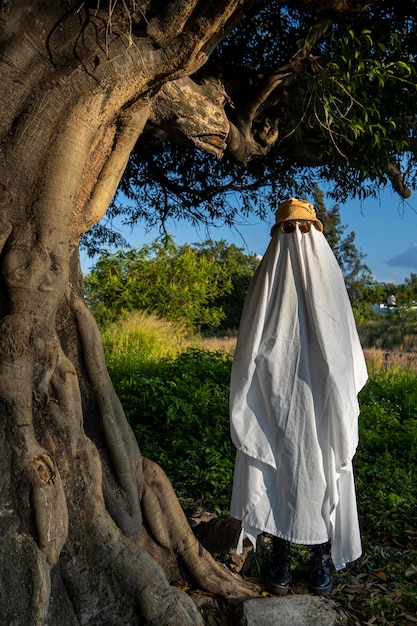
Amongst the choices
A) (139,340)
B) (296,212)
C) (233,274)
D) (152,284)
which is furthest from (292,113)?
(233,274)

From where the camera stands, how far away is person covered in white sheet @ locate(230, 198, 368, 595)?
3.44 metres

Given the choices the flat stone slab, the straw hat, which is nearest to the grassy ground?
the flat stone slab

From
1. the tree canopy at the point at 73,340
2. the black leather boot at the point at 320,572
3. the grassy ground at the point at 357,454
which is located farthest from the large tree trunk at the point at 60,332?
the grassy ground at the point at 357,454

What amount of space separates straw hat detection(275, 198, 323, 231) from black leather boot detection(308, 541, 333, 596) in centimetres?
196

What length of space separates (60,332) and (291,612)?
187cm

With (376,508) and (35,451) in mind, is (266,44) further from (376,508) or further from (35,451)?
(35,451)

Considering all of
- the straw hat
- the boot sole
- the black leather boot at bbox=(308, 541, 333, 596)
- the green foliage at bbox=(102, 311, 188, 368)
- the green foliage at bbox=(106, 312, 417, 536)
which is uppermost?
the straw hat

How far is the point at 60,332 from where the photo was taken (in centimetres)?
319

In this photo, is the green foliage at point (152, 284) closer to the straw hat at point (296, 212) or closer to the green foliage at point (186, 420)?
the green foliage at point (186, 420)

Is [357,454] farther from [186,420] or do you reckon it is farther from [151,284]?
[151,284]

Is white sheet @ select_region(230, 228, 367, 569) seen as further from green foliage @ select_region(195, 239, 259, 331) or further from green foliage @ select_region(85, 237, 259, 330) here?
green foliage @ select_region(195, 239, 259, 331)

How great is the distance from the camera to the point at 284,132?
6.71 m

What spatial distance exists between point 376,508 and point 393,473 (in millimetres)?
977

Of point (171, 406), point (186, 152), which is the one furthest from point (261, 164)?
point (171, 406)
